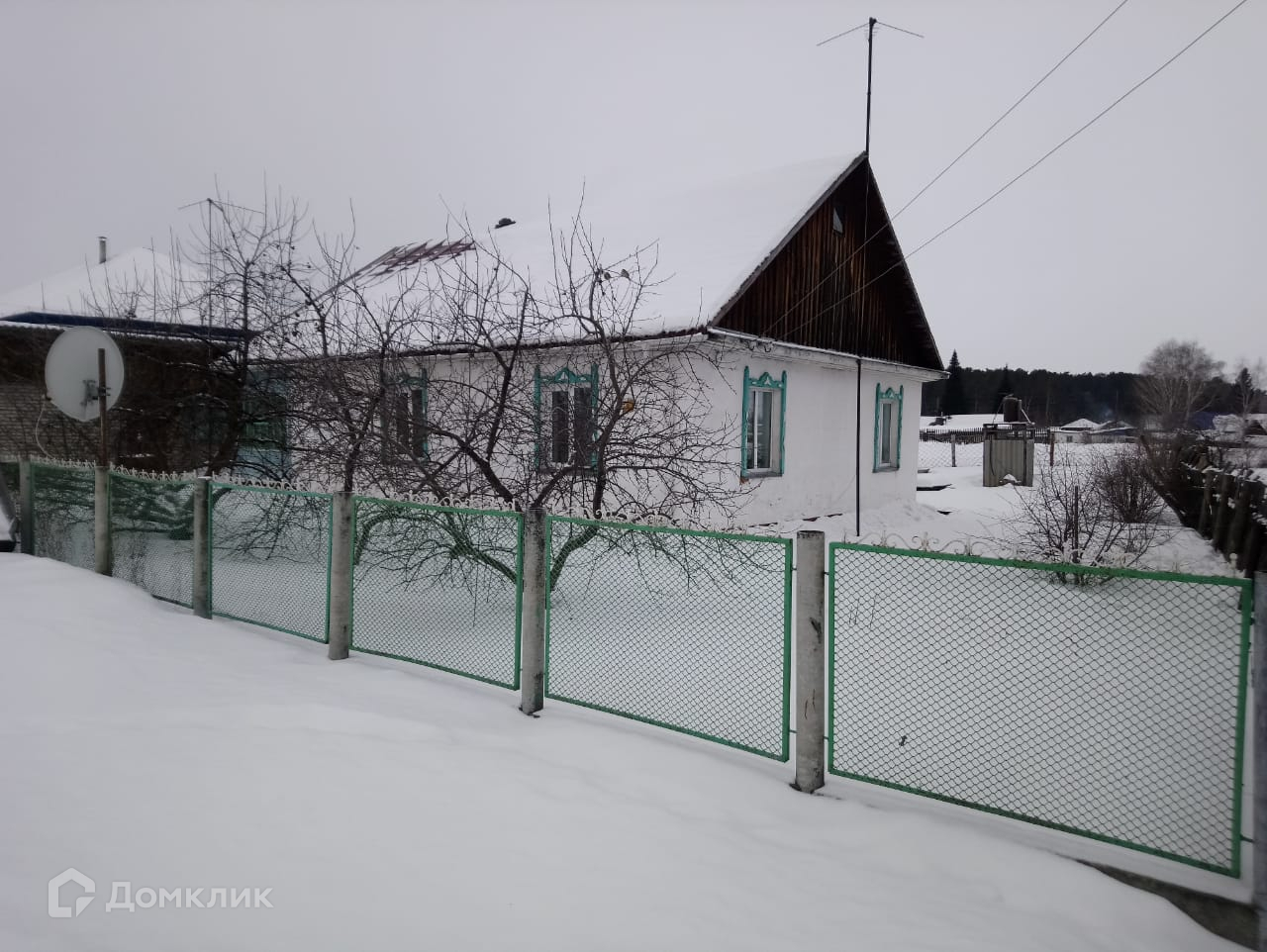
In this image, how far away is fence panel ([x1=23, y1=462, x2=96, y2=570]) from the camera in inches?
306

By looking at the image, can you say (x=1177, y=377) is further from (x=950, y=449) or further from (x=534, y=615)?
(x=534, y=615)

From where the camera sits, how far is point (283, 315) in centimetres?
1024

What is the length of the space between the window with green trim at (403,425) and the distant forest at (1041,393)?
73.1 metres

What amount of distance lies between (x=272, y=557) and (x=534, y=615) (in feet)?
9.28

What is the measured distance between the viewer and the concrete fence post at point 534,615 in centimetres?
459

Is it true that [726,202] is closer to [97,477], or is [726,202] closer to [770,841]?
[97,477]

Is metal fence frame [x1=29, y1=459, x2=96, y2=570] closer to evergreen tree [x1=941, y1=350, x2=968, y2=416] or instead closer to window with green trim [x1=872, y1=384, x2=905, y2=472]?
window with green trim [x1=872, y1=384, x2=905, y2=472]

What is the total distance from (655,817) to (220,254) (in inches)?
412

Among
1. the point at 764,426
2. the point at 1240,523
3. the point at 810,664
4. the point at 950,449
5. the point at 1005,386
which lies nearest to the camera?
the point at 810,664

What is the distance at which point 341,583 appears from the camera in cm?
559

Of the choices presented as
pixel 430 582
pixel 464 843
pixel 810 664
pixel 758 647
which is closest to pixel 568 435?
pixel 430 582

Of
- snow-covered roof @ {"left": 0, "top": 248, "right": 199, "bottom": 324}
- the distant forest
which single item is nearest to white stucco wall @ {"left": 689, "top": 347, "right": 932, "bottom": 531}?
snow-covered roof @ {"left": 0, "top": 248, "right": 199, "bottom": 324}

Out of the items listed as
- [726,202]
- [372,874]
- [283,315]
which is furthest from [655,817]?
[726,202]

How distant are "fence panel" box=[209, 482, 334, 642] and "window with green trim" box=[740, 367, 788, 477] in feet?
22.6
